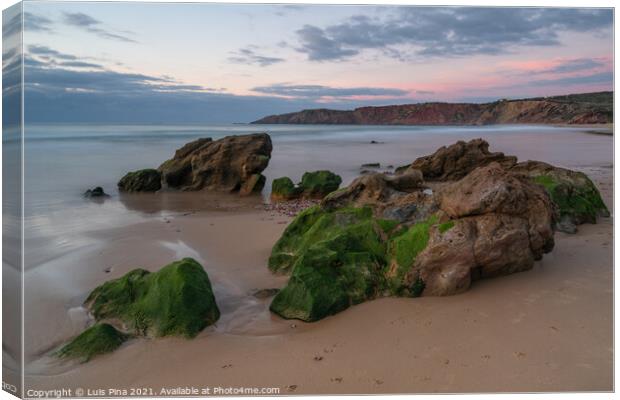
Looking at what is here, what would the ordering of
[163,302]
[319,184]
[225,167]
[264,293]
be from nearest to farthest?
[163,302], [264,293], [319,184], [225,167]

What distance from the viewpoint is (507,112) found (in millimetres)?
11164

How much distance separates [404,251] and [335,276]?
0.83 metres

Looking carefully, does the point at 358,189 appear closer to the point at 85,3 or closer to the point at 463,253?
the point at 463,253

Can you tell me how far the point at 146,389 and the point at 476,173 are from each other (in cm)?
422

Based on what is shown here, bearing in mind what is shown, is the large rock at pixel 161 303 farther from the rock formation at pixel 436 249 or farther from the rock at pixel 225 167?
the rock at pixel 225 167

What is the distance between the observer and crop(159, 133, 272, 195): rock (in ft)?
A: 53.6

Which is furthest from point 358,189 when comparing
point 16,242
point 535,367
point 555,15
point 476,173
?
point 16,242

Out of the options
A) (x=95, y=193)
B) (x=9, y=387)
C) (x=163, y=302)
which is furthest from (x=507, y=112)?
(x=95, y=193)

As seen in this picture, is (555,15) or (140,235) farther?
(140,235)

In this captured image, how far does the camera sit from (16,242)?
4500 mm

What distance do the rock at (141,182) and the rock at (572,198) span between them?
11.4m

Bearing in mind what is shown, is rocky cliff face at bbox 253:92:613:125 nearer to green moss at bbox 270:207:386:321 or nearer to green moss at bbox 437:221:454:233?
green moss at bbox 437:221:454:233

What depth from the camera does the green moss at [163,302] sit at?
17.2 feet

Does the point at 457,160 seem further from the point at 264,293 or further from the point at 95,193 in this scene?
the point at 264,293
